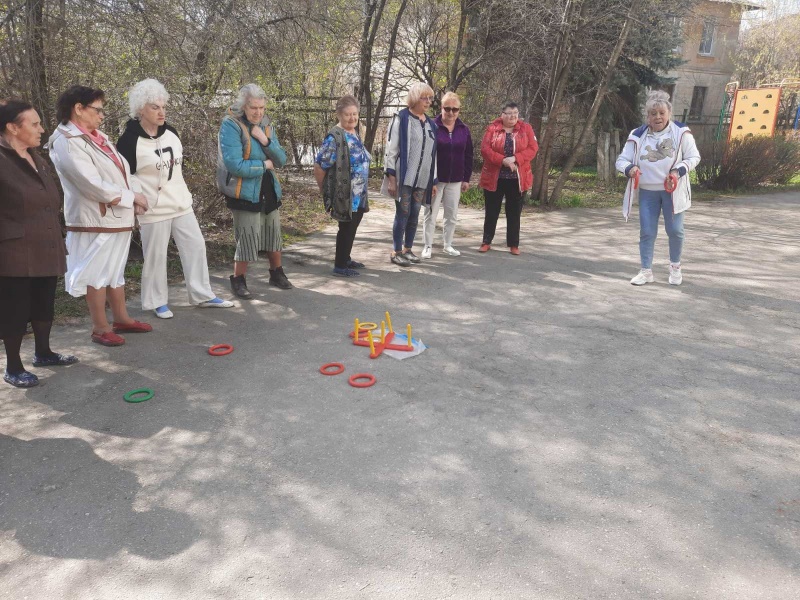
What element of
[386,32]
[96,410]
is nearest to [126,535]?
[96,410]

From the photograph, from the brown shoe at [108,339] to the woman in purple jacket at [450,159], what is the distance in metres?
3.89

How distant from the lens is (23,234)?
3.97 m

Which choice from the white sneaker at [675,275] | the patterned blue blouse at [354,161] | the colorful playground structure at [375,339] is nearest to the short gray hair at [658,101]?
the white sneaker at [675,275]

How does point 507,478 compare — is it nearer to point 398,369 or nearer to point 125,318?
point 398,369

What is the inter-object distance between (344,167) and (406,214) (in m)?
1.15

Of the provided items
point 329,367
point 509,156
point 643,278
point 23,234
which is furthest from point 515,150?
point 23,234

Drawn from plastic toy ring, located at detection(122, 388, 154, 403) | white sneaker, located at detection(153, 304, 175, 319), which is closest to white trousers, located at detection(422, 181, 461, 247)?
white sneaker, located at detection(153, 304, 175, 319)

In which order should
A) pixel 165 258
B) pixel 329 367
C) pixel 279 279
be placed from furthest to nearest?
pixel 279 279, pixel 165 258, pixel 329 367

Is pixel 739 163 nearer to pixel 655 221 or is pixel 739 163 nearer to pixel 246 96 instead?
pixel 655 221

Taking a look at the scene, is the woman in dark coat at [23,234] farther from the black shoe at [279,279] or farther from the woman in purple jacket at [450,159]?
the woman in purple jacket at [450,159]

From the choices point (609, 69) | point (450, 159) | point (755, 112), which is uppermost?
point (755, 112)

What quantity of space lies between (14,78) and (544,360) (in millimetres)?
5361

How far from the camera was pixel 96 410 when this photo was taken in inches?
154

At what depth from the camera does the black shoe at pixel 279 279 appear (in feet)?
21.5
